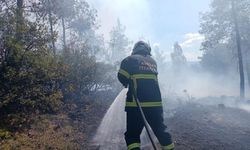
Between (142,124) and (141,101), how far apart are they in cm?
40

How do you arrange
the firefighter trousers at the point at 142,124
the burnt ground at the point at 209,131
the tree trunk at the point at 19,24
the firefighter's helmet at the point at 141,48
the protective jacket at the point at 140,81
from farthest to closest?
the tree trunk at the point at 19,24 < the burnt ground at the point at 209,131 < the firefighter's helmet at the point at 141,48 < the protective jacket at the point at 140,81 < the firefighter trousers at the point at 142,124

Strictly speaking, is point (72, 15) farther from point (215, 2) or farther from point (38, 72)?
point (38, 72)

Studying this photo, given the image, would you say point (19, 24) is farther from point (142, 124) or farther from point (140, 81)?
point (142, 124)

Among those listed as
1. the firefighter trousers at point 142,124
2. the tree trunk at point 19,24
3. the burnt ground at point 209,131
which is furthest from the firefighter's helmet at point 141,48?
the tree trunk at point 19,24

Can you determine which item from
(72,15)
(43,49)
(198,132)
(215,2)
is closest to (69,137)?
(43,49)

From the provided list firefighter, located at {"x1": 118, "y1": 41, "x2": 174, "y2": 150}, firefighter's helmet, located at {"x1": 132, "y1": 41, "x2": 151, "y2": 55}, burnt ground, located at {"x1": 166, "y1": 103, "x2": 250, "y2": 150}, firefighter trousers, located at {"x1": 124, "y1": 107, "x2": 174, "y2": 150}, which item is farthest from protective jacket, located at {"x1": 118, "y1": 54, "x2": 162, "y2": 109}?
burnt ground, located at {"x1": 166, "y1": 103, "x2": 250, "y2": 150}

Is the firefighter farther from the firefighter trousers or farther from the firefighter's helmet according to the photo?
the firefighter's helmet

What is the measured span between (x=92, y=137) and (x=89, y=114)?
4.38 meters

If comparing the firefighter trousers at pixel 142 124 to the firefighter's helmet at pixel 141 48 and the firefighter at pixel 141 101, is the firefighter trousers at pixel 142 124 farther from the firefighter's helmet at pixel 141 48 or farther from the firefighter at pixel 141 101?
the firefighter's helmet at pixel 141 48

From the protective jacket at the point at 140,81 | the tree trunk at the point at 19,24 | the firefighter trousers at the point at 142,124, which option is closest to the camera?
the firefighter trousers at the point at 142,124

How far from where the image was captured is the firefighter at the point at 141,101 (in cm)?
580

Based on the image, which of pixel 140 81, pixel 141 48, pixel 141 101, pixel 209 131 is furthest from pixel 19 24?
pixel 209 131

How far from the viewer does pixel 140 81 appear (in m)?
5.96

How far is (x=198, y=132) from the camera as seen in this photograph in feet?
33.7
